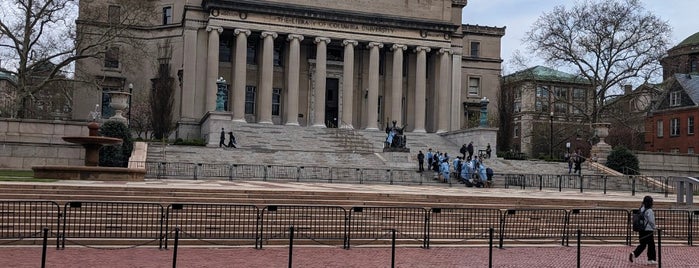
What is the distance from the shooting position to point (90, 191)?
19.9 metres

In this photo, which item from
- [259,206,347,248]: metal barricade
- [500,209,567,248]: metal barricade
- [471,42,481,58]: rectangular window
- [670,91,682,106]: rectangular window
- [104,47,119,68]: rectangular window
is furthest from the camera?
[471,42,481,58]: rectangular window

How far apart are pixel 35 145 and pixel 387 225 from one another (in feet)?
83.3

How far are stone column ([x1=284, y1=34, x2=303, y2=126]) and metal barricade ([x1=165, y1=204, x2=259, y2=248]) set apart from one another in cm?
4089

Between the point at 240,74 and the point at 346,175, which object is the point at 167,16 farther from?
the point at 346,175

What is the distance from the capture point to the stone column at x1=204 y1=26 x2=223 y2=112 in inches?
2231

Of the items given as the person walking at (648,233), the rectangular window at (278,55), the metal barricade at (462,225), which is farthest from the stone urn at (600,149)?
the person walking at (648,233)

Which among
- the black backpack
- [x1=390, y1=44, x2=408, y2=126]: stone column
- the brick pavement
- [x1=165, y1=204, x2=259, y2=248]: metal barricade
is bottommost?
the brick pavement

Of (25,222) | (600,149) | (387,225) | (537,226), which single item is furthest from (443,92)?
(25,222)

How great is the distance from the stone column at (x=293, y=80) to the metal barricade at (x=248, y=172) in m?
22.1

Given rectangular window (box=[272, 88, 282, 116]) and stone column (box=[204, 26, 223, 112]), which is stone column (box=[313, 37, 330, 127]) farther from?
stone column (box=[204, 26, 223, 112])

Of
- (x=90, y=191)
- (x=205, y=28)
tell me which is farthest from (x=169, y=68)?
(x=90, y=191)

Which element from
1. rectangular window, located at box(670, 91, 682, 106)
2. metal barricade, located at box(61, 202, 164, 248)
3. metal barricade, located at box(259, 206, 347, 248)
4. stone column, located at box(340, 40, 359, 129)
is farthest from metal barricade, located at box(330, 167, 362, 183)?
rectangular window, located at box(670, 91, 682, 106)

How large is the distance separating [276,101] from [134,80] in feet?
42.7

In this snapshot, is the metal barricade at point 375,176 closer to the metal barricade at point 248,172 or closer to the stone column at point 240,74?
the metal barricade at point 248,172
